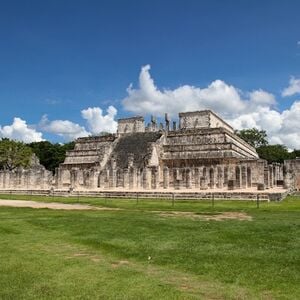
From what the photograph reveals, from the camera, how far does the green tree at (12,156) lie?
54.4 metres

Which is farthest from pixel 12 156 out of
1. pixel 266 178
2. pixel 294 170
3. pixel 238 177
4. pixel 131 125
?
pixel 294 170

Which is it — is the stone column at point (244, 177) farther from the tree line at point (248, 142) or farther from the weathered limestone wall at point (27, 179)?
the tree line at point (248, 142)

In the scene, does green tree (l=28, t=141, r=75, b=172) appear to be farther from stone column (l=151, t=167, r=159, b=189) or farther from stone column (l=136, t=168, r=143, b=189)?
stone column (l=151, t=167, r=159, b=189)

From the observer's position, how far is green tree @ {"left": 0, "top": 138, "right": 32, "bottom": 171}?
5441cm

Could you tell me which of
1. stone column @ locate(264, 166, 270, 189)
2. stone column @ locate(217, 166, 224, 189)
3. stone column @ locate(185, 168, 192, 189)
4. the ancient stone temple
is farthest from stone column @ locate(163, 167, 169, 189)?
stone column @ locate(264, 166, 270, 189)

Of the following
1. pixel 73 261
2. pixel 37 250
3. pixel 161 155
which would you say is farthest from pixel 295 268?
pixel 161 155

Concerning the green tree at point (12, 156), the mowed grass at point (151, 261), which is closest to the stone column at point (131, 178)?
the mowed grass at point (151, 261)

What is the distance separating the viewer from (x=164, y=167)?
37.8 metres

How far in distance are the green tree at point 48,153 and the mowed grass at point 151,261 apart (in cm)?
5673

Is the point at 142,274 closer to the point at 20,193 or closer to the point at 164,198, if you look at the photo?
the point at 164,198

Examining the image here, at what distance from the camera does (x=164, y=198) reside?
1043 inches

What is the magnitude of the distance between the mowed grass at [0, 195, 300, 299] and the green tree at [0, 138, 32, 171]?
4361 cm

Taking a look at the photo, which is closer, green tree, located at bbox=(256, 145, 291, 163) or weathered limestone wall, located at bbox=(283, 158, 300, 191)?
weathered limestone wall, located at bbox=(283, 158, 300, 191)

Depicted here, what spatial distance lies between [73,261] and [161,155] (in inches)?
1299
